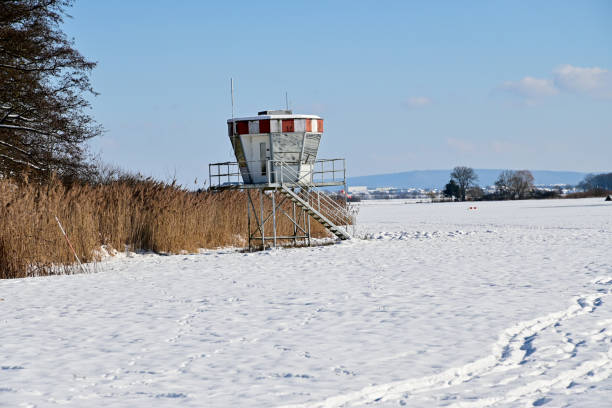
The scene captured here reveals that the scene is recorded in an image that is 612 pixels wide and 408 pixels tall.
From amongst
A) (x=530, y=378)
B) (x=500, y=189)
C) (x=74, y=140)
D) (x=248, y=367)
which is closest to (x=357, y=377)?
(x=248, y=367)

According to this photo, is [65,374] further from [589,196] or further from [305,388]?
[589,196]

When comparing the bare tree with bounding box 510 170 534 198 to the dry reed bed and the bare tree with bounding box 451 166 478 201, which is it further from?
the dry reed bed

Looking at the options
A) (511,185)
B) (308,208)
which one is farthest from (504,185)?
(308,208)

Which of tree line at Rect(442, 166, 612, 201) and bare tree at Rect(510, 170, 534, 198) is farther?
bare tree at Rect(510, 170, 534, 198)

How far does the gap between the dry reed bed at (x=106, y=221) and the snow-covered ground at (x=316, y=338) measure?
1345 millimetres

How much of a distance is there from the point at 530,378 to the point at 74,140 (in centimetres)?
2533

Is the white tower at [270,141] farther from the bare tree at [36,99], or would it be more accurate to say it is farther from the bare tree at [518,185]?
the bare tree at [518,185]

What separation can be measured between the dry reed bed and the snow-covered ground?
1345 mm

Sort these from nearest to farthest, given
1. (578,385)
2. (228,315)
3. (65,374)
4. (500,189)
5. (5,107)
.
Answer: (578,385), (65,374), (228,315), (5,107), (500,189)

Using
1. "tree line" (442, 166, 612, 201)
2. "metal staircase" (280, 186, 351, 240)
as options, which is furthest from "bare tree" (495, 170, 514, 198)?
"metal staircase" (280, 186, 351, 240)

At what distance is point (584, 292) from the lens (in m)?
12.0

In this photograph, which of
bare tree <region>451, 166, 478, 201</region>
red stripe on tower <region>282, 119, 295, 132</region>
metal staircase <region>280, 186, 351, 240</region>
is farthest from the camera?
bare tree <region>451, 166, 478, 201</region>

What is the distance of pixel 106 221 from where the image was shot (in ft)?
73.0

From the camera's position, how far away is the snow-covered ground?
6.61m
